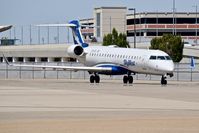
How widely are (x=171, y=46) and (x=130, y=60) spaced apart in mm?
49866

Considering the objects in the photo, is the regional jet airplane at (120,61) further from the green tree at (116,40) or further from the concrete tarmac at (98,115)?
the green tree at (116,40)

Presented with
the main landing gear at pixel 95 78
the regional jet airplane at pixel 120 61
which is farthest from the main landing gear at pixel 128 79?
the main landing gear at pixel 95 78

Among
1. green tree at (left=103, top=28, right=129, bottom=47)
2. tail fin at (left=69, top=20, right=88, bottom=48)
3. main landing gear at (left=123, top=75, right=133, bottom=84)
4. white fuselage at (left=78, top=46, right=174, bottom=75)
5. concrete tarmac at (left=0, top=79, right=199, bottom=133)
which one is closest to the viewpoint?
concrete tarmac at (left=0, top=79, right=199, bottom=133)

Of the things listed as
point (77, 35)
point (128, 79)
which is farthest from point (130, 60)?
point (77, 35)

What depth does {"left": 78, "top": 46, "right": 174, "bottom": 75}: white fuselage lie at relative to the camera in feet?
191

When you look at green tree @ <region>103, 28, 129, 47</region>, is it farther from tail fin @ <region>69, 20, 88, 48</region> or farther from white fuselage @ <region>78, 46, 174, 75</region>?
white fuselage @ <region>78, 46, 174, 75</region>

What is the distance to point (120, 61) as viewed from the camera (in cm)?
6153

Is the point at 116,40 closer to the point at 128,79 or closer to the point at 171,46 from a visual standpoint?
the point at 171,46

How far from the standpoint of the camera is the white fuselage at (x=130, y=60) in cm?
5812

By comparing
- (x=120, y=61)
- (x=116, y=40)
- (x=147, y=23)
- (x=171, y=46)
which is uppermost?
(x=147, y=23)

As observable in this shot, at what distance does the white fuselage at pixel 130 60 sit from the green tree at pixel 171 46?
44.6 meters

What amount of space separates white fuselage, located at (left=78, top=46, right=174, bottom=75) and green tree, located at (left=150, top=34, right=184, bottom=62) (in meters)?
44.6

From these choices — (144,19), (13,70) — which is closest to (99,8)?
(144,19)

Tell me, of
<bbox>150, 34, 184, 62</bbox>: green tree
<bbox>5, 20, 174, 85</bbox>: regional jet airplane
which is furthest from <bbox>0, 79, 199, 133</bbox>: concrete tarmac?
<bbox>150, 34, 184, 62</bbox>: green tree
